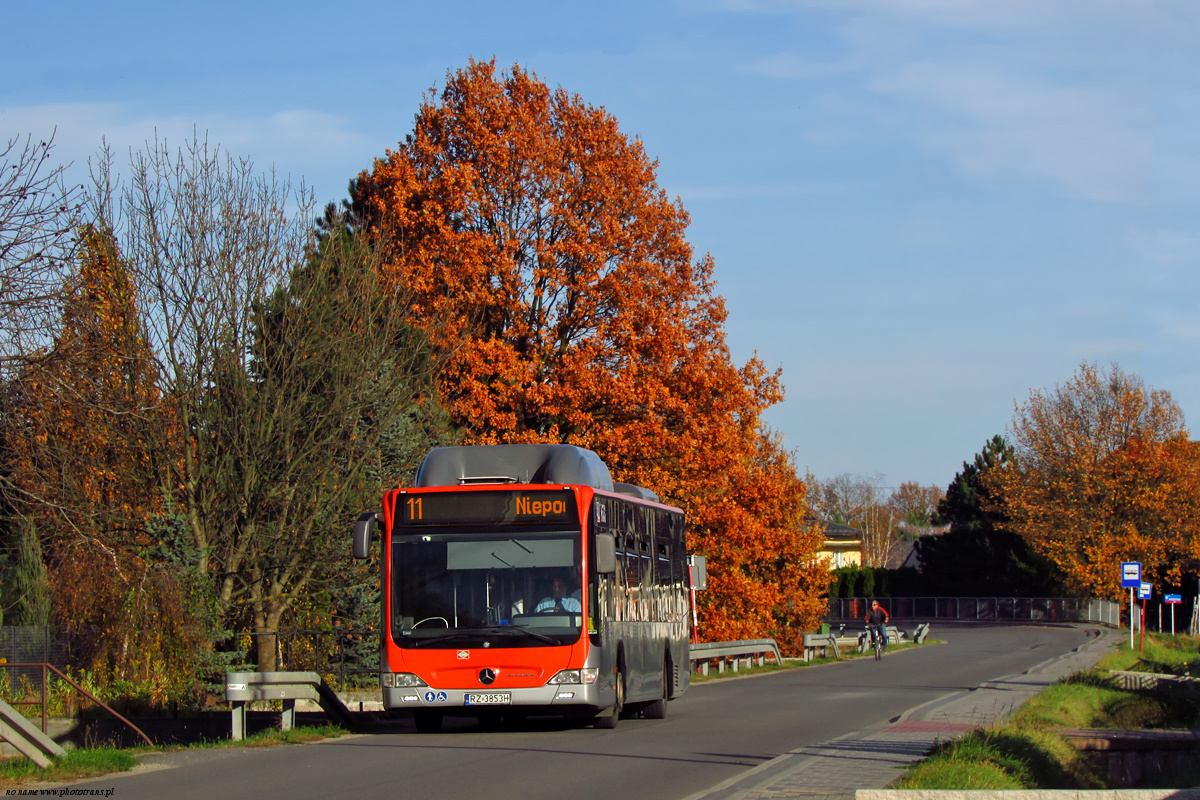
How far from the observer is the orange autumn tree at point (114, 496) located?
21.5 metres

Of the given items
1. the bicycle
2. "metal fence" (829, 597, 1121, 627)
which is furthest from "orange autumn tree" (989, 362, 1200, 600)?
the bicycle

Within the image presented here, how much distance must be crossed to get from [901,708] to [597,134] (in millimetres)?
18648

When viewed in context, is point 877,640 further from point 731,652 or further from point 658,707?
point 658,707

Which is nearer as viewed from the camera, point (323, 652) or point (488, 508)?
point (488, 508)

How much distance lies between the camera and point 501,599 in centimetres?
1630

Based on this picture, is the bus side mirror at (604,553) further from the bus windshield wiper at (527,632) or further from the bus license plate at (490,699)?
the bus license plate at (490,699)

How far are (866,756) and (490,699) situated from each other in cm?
462

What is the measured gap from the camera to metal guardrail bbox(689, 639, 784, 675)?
99.2 feet

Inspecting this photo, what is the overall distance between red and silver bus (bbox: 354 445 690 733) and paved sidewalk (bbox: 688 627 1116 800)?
311cm

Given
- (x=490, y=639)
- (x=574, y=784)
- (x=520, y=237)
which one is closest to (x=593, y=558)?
(x=490, y=639)

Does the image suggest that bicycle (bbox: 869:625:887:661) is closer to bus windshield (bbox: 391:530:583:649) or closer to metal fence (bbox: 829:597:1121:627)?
bus windshield (bbox: 391:530:583:649)

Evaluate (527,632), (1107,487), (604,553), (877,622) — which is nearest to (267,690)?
(527,632)

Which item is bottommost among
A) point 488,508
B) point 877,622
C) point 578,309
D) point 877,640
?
point 877,640

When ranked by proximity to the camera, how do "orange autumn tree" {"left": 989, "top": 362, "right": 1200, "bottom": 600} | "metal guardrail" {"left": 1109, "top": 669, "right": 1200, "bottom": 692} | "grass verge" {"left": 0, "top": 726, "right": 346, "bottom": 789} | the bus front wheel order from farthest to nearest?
"orange autumn tree" {"left": 989, "top": 362, "right": 1200, "bottom": 600}
"metal guardrail" {"left": 1109, "top": 669, "right": 1200, "bottom": 692}
the bus front wheel
"grass verge" {"left": 0, "top": 726, "right": 346, "bottom": 789}
